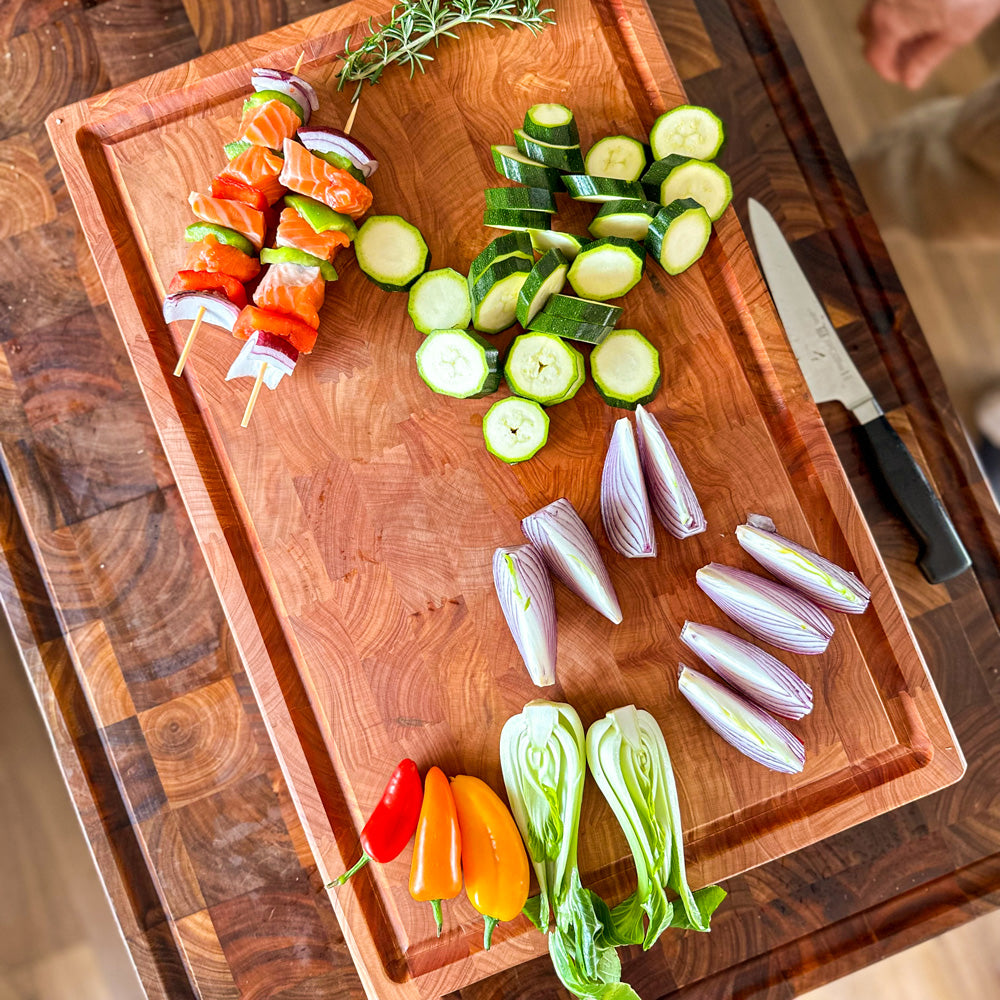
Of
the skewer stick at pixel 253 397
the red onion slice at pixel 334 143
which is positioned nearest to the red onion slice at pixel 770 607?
the skewer stick at pixel 253 397

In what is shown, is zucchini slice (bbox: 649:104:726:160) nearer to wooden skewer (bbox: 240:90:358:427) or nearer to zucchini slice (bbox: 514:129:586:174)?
zucchini slice (bbox: 514:129:586:174)

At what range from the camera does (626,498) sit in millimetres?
2059

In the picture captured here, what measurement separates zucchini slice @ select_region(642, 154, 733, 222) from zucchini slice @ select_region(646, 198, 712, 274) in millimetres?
43

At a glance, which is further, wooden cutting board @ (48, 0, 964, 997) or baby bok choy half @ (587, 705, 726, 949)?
wooden cutting board @ (48, 0, 964, 997)

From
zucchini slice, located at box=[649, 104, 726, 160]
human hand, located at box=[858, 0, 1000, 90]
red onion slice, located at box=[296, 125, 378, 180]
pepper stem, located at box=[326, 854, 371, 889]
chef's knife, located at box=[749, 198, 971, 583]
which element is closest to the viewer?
pepper stem, located at box=[326, 854, 371, 889]

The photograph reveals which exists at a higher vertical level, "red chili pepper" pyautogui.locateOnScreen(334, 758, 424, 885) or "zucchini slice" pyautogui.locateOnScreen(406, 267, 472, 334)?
"zucchini slice" pyautogui.locateOnScreen(406, 267, 472, 334)

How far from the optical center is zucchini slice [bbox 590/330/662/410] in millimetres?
2104

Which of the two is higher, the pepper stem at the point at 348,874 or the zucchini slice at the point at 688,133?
the zucchini slice at the point at 688,133

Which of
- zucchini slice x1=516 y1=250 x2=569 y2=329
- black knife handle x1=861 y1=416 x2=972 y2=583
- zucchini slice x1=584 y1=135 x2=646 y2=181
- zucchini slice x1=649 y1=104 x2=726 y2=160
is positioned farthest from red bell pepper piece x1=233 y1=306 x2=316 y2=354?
black knife handle x1=861 y1=416 x2=972 y2=583

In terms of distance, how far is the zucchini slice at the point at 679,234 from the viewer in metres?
2.03

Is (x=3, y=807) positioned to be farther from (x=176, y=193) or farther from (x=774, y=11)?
(x=774, y=11)

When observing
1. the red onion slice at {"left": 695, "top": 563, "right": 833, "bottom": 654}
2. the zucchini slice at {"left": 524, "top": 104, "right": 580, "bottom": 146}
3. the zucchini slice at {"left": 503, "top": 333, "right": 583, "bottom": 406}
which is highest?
the zucchini slice at {"left": 524, "top": 104, "right": 580, "bottom": 146}

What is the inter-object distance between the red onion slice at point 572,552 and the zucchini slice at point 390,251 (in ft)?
2.33

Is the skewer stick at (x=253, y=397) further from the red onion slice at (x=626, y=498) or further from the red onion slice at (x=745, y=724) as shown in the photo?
the red onion slice at (x=745, y=724)
